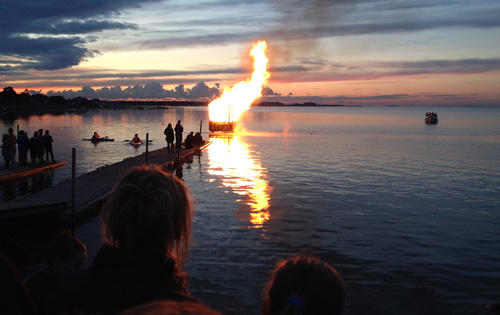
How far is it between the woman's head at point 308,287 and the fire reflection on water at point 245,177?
15.0 metres

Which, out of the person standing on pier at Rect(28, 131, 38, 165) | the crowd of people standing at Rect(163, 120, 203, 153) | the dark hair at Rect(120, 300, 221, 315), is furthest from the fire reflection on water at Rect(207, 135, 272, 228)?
the dark hair at Rect(120, 300, 221, 315)

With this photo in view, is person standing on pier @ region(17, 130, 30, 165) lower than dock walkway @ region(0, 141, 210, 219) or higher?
higher

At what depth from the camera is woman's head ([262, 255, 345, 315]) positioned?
2426mm

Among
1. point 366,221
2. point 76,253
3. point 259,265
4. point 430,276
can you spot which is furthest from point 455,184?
point 76,253

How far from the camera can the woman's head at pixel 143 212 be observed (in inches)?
102

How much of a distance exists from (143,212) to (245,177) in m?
27.2

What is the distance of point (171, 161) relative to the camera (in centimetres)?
3162

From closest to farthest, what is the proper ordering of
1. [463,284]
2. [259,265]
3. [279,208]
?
[463,284] → [259,265] → [279,208]

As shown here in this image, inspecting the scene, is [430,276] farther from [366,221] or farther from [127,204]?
[127,204]

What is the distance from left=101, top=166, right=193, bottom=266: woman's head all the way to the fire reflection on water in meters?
14.9

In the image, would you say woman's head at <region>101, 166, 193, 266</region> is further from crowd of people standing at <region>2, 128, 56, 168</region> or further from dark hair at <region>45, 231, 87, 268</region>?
crowd of people standing at <region>2, 128, 56, 168</region>

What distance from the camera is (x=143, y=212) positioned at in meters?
2.59

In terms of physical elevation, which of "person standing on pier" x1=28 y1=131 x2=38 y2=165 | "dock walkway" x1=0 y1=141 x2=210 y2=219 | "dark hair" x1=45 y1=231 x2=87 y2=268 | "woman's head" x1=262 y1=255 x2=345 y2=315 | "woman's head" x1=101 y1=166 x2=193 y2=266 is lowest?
"dock walkway" x1=0 y1=141 x2=210 y2=219

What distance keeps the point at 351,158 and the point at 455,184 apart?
45.9 ft
